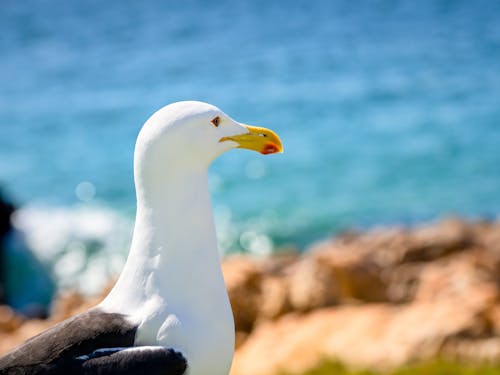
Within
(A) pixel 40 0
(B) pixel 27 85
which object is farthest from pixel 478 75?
(A) pixel 40 0

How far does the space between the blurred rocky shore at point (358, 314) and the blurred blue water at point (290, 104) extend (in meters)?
5.34

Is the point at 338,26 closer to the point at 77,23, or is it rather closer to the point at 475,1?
the point at 475,1

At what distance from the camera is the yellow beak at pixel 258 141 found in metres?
3.27

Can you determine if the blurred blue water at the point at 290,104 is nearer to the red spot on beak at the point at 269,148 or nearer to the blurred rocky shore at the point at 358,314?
the blurred rocky shore at the point at 358,314

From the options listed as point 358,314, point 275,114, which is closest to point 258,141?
point 358,314

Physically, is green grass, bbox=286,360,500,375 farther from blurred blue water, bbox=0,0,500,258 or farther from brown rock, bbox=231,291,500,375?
blurred blue water, bbox=0,0,500,258

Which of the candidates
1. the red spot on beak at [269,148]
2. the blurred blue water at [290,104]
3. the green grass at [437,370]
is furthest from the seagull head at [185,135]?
the blurred blue water at [290,104]

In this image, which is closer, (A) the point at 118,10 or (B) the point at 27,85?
(B) the point at 27,85

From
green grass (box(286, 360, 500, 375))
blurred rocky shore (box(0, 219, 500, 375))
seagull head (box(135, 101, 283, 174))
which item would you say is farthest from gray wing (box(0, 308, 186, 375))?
blurred rocky shore (box(0, 219, 500, 375))

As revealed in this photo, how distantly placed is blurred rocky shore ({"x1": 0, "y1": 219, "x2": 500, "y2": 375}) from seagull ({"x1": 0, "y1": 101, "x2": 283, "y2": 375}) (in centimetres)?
274

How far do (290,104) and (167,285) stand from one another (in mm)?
16600

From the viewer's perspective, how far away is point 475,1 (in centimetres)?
2658

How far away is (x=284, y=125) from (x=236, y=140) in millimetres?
15030

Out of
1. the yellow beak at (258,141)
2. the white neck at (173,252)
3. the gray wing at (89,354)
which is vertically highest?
the yellow beak at (258,141)
